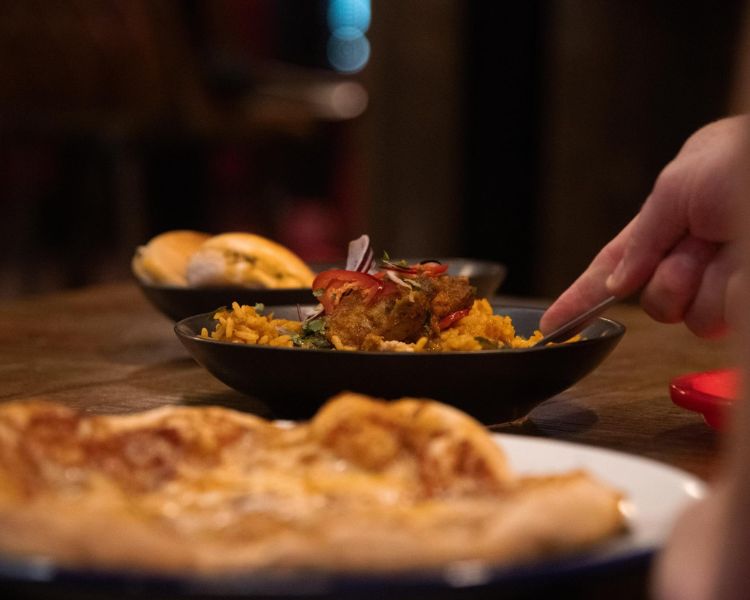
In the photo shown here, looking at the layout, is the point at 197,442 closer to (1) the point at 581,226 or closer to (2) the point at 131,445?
(2) the point at 131,445

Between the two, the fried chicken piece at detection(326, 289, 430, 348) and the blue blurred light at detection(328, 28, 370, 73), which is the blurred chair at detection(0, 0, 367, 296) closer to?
the blue blurred light at detection(328, 28, 370, 73)

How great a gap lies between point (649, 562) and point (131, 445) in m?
0.32

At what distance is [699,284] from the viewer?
1.19 m

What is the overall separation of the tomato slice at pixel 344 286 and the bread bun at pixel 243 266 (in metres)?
0.42

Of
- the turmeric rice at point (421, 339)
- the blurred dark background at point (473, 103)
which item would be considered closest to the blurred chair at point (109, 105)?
the blurred dark background at point (473, 103)

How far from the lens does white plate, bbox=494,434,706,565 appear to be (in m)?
0.59

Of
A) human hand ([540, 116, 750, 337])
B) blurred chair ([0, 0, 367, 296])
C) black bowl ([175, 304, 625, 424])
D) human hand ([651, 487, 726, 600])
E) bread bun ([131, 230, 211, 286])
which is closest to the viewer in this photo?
human hand ([651, 487, 726, 600])

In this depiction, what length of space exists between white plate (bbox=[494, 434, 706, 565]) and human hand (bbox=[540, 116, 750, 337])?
17.5 inches

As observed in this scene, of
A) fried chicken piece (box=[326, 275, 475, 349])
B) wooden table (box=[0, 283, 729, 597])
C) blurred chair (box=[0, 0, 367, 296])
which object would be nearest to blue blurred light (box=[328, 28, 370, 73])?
blurred chair (box=[0, 0, 367, 296])

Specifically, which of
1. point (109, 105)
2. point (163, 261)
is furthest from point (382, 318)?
point (109, 105)

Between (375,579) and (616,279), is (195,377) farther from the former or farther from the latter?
(375,579)

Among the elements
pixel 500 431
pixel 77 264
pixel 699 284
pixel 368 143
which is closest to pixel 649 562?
pixel 500 431

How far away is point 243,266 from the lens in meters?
1.68

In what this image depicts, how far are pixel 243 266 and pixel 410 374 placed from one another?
0.74 metres
